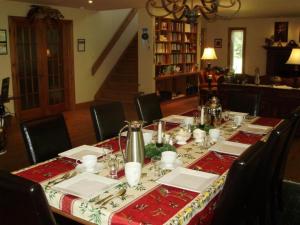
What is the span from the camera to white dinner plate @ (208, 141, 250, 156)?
2512 millimetres

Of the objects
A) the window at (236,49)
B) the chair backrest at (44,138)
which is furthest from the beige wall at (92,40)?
the chair backrest at (44,138)

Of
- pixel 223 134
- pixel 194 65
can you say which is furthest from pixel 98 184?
pixel 194 65

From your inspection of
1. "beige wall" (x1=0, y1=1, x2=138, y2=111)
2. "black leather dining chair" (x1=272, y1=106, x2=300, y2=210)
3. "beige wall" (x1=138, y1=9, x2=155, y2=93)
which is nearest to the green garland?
"black leather dining chair" (x1=272, y1=106, x2=300, y2=210)

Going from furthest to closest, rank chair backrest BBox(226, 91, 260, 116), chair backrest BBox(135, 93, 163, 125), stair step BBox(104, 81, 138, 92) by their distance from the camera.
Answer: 1. stair step BBox(104, 81, 138, 92)
2. chair backrest BBox(226, 91, 260, 116)
3. chair backrest BBox(135, 93, 163, 125)

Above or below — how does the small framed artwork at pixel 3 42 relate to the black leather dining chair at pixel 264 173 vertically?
above

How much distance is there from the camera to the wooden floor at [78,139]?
440cm

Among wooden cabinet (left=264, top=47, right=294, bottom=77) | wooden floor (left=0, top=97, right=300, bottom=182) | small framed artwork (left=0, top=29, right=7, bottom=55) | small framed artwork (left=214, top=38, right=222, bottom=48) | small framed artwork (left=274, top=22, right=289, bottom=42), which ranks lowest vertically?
wooden floor (left=0, top=97, right=300, bottom=182)

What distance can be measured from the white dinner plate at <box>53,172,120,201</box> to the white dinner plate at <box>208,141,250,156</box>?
0.90m

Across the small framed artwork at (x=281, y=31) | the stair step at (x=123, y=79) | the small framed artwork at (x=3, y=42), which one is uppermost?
the small framed artwork at (x=281, y=31)

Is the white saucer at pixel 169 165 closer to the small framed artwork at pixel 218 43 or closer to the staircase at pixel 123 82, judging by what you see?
the staircase at pixel 123 82

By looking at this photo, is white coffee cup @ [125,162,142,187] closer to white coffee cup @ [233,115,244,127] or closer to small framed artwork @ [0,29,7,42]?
white coffee cup @ [233,115,244,127]

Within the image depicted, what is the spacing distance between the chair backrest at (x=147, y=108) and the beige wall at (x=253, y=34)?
8101 mm

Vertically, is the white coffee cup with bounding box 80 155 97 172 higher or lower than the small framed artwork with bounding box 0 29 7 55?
lower

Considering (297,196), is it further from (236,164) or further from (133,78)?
(133,78)
